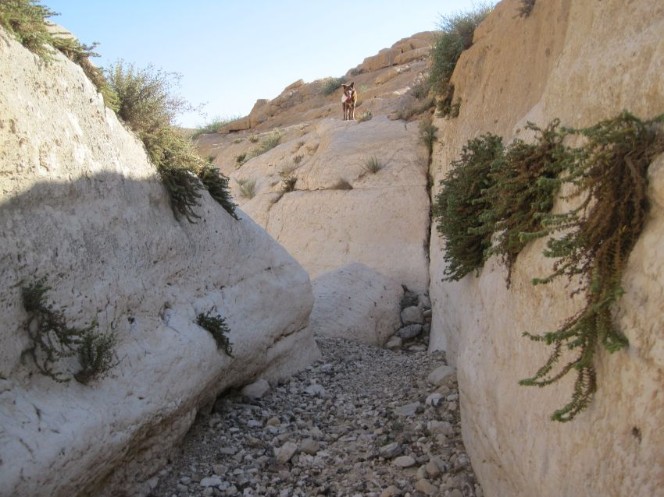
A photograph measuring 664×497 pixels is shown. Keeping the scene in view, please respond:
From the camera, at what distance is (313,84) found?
2831cm

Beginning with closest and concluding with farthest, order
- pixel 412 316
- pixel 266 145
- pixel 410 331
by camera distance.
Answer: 1. pixel 410 331
2. pixel 412 316
3. pixel 266 145

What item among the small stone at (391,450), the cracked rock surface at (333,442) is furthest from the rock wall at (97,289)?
the small stone at (391,450)

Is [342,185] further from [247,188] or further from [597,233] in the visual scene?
[597,233]

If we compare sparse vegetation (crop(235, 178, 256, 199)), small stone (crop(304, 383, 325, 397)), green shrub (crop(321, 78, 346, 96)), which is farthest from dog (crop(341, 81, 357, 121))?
small stone (crop(304, 383, 325, 397))

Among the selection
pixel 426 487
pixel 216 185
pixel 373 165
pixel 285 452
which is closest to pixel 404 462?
pixel 426 487

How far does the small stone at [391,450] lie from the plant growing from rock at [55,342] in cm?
233

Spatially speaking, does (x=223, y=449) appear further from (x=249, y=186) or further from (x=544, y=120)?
(x=249, y=186)

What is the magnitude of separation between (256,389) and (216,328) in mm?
1141

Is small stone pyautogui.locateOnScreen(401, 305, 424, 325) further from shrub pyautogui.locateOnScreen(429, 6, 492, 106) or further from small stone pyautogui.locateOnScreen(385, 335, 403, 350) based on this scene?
shrub pyautogui.locateOnScreen(429, 6, 492, 106)

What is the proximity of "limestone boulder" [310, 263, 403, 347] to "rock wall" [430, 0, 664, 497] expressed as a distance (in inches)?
111

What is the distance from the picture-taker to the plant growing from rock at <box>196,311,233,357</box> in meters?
5.60

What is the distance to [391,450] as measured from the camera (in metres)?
5.02

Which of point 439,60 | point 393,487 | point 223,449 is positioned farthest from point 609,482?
point 439,60

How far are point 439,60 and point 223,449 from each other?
8584 mm
